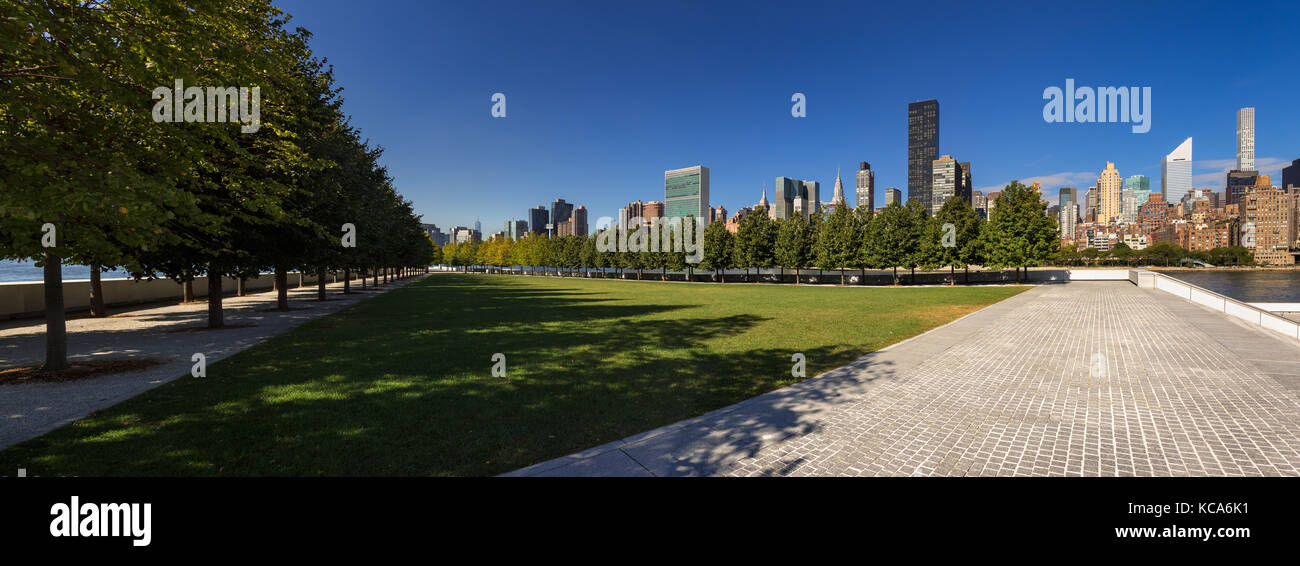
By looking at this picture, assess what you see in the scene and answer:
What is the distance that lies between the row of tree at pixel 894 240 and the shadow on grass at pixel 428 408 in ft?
151

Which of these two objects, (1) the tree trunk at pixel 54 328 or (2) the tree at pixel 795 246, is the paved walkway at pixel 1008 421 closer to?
(1) the tree trunk at pixel 54 328

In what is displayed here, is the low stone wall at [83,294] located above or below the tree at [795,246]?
below

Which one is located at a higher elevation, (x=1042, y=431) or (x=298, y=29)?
(x=298, y=29)

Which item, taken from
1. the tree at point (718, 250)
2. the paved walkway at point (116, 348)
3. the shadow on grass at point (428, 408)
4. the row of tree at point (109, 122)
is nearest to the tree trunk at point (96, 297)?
the paved walkway at point (116, 348)

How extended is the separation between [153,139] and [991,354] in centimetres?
1784

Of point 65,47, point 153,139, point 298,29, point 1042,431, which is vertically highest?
point 298,29

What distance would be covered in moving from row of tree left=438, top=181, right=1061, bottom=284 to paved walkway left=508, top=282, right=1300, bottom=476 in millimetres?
42320

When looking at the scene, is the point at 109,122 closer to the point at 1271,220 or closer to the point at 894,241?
the point at 894,241

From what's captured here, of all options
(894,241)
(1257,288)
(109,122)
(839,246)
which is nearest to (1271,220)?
(1257,288)

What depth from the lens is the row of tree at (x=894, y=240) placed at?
4775 centimetres

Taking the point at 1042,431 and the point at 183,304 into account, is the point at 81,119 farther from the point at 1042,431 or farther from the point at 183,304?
the point at 183,304

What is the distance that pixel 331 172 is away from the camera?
1703 centimetres

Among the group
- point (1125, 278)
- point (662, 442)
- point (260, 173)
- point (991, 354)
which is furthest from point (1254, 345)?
point (1125, 278)

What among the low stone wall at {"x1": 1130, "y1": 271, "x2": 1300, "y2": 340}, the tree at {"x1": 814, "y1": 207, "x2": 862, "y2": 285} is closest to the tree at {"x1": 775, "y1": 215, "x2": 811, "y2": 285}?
the tree at {"x1": 814, "y1": 207, "x2": 862, "y2": 285}
